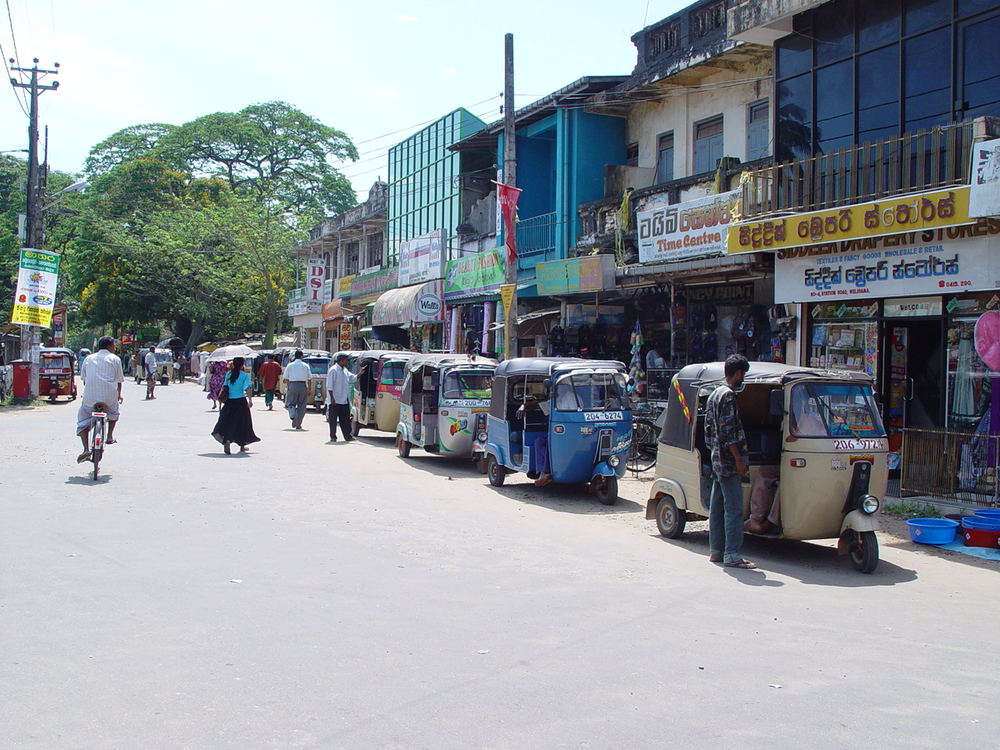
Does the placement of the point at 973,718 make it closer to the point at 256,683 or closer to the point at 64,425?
the point at 256,683

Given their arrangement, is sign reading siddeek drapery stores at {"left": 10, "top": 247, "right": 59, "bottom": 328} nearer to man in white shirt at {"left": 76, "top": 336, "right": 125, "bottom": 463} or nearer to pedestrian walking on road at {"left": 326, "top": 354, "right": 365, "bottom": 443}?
pedestrian walking on road at {"left": 326, "top": 354, "right": 365, "bottom": 443}

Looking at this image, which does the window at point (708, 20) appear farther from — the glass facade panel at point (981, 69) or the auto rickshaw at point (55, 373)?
the auto rickshaw at point (55, 373)

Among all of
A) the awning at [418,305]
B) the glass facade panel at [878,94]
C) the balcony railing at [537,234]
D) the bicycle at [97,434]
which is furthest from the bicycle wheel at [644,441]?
the awning at [418,305]

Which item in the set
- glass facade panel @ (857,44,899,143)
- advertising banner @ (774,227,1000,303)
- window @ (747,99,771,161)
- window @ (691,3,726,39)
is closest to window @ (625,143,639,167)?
window @ (691,3,726,39)

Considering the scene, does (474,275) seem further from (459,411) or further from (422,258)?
(459,411)

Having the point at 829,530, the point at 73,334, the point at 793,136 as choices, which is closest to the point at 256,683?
the point at 829,530

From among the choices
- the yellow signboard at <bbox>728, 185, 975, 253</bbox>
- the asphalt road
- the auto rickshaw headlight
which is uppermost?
the yellow signboard at <bbox>728, 185, 975, 253</bbox>

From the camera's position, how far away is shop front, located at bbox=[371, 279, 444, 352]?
29172mm

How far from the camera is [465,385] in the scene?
1534 centimetres

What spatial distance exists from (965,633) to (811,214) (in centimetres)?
840

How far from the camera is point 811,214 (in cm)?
1352

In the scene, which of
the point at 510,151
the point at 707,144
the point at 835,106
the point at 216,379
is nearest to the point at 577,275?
the point at 510,151

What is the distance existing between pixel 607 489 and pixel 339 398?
8.53m

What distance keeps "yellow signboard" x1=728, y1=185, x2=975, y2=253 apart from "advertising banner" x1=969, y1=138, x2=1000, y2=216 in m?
0.28
